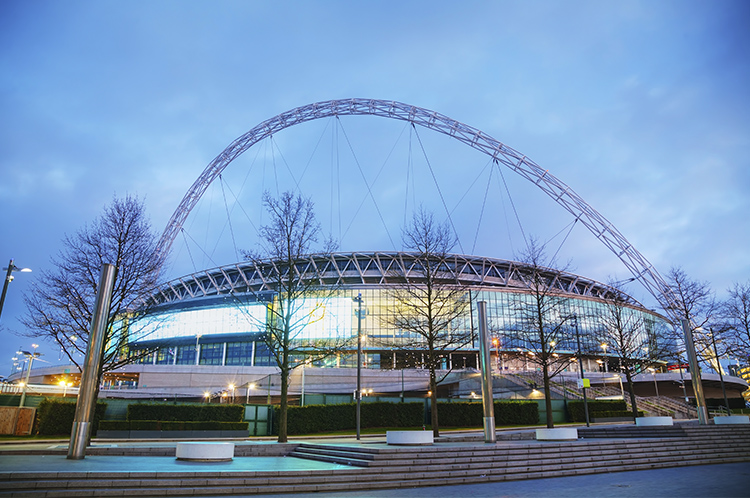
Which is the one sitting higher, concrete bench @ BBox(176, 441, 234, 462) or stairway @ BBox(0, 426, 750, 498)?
concrete bench @ BBox(176, 441, 234, 462)

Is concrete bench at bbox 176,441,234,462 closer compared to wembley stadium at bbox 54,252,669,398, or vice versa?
concrete bench at bbox 176,441,234,462

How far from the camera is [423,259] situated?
31.7 m

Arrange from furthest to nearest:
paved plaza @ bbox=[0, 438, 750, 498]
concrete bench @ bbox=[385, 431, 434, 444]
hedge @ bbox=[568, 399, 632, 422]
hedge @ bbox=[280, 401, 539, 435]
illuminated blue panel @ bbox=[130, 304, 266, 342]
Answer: illuminated blue panel @ bbox=[130, 304, 266, 342], hedge @ bbox=[568, 399, 632, 422], hedge @ bbox=[280, 401, 539, 435], concrete bench @ bbox=[385, 431, 434, 444], paved plaza @ bbox=[0, 438, 750, 498]

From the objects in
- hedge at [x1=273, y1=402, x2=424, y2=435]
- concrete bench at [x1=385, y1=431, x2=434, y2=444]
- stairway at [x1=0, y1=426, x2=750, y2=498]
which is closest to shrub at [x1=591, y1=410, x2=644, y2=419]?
hedge at [x1=273, y1=402, x2=424, y2=435]

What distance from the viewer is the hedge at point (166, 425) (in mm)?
28031

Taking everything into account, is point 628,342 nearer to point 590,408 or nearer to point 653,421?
point 590,408

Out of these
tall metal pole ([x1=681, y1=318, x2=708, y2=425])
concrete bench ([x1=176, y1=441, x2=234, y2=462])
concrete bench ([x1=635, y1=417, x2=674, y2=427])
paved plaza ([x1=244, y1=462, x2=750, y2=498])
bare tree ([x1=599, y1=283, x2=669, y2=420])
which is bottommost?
paved plaza ([x1=244, y1=462, x2=750, y2=498])

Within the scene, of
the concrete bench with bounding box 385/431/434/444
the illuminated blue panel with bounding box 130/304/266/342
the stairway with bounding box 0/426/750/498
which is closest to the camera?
the stairway with bounding box 0/426/750/498

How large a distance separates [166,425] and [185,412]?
1.41 metres

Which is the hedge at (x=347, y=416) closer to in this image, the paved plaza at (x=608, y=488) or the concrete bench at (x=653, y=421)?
the concrete bench at (x=653, y=421)

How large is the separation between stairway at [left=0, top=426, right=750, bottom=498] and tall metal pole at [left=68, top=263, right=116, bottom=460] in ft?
13.3

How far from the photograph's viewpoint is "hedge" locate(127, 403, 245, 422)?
29.6 metres

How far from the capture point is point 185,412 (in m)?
30.2

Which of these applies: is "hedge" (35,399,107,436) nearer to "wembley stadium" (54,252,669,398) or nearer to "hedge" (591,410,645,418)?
"wembley stadium" (54,252,669,398)
